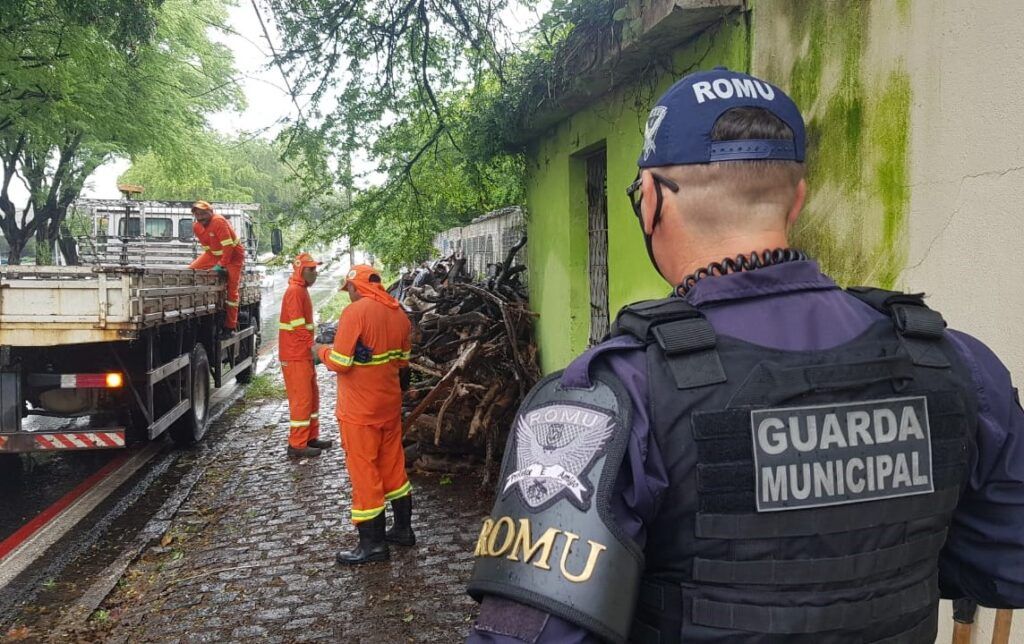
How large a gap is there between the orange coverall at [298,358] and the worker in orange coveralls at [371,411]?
2.61 metres

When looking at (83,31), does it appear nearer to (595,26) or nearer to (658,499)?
(595,26)

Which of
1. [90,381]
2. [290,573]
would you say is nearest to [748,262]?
[290,573]

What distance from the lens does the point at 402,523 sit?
5141 millimetres

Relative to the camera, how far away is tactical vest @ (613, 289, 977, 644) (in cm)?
114

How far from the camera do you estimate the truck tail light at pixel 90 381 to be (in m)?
5.92

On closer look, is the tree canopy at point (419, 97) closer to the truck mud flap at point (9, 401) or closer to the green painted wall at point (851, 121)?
the green painted wall at point (851, 121)

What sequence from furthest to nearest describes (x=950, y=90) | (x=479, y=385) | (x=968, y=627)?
(x=479, y=385)
(x=950, y=90)
(x=968, y=627)

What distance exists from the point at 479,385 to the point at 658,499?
5.55 meters

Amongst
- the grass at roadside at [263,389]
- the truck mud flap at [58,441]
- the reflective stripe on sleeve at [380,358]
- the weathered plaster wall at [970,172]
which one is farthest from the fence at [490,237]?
Result: the weathered plaster wall at [970,172]

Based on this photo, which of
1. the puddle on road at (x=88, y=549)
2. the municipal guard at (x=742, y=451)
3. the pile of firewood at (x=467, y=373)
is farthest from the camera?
the pile of firewood at (x=467, y=373)

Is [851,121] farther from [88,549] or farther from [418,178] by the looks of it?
[88,549]

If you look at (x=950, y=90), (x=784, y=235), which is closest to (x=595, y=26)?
(x=950, y=90)

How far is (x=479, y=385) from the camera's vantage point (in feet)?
21.8

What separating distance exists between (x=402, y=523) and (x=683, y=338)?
436 centimetres
